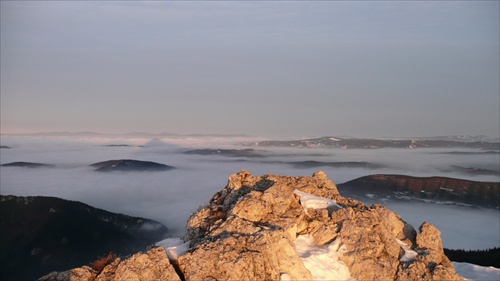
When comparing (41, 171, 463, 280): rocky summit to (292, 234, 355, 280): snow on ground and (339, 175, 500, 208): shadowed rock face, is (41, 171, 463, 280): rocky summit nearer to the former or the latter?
(292, 234, 355, 280): snow on ground

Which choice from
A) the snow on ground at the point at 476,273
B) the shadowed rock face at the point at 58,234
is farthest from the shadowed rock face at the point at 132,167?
the snow on ground at the point at 476,273

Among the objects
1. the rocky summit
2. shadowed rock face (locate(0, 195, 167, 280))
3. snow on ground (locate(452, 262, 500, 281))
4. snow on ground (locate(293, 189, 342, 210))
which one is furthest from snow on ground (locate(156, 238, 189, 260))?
shadowed rock face (locate(0, 195, 167, 280))

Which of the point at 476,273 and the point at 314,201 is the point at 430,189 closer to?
the point at 476,273

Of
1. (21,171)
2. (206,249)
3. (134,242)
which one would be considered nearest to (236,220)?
(206,249)

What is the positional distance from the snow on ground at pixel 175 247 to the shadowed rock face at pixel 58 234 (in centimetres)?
7520

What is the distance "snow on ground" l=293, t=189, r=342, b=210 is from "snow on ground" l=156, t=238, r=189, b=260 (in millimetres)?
5515

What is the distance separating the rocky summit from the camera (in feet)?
49.4

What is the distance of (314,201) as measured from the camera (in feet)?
67.3

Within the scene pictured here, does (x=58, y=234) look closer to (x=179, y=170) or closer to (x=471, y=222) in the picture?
(x=179, y=170)

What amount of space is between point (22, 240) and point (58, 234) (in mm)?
7599

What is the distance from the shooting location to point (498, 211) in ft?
460

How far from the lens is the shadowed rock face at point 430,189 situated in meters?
140

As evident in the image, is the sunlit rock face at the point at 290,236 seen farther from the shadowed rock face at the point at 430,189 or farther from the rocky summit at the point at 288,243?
the shadowed rock face at the point at 430,189

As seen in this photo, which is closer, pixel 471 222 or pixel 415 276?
pixel 415 276
